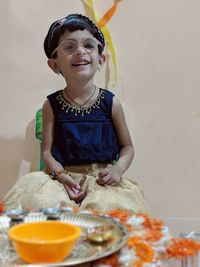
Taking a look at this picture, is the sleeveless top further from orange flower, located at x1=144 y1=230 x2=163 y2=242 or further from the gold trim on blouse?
orange flower, located at x1=144 y1=230 x2=163 y2=242

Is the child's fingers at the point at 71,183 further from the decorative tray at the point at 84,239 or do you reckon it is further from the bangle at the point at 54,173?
the decorative tray at the point at 84,239

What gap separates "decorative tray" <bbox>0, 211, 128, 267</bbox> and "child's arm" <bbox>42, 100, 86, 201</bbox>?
0.28 meters

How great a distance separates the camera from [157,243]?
1.72 ft

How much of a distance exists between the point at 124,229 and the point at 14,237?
148 mm

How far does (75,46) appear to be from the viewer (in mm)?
889

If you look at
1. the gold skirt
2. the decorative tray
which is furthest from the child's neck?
the decorative tray

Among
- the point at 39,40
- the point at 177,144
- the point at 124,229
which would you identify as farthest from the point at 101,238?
the point at 39,40

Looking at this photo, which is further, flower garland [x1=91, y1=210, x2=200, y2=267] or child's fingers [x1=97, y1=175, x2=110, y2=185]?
child's fingers [x1=97, y1=175, x2=110, y2=185]

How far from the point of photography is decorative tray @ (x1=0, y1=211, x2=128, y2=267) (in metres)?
0.44

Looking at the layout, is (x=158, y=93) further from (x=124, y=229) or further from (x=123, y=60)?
(x=124, y=229)

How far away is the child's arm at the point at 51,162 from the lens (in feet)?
2.79

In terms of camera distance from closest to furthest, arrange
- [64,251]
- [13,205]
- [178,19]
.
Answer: [64,251] < [13,205] < [178,19]

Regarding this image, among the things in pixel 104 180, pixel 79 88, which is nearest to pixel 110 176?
pixel 104 180

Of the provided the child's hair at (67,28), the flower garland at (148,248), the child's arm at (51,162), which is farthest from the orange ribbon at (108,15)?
the flower garland at (148,248)
